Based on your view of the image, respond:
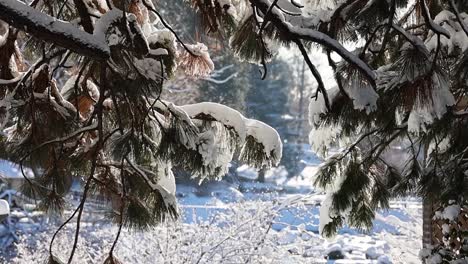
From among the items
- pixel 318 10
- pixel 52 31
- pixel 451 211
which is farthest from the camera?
pixel 451 211

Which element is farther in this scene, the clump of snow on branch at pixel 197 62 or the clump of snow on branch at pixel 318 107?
the clump of snow on branch at pixel 197 62

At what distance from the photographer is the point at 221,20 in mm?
2646

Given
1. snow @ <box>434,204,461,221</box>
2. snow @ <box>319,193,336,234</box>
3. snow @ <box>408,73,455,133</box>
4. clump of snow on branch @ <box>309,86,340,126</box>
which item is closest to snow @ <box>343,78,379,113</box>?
snow @ <box>408,73,455,133</box>

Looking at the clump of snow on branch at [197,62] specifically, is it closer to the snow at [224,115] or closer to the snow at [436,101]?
the snow at [224,115]

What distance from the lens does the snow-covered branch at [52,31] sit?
151 centimetres

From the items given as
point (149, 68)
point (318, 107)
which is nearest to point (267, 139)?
point (318, 107)

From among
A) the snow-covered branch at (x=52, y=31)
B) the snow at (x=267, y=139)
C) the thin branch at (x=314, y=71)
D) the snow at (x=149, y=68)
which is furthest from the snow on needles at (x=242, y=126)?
the snow-covered branch at (x=52, y=31)

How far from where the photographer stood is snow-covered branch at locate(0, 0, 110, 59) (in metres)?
1.51

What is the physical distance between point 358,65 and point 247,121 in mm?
688

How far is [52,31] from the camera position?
1.53 m

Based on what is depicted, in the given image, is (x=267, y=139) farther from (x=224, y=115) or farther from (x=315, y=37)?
(x=315, y=37)

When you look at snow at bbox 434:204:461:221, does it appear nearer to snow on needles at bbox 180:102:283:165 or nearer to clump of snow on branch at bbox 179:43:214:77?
snow on needles at bbox 180:102:283:165

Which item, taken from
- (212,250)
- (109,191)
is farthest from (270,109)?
(109,191)

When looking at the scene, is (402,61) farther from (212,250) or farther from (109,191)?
(212,250)
